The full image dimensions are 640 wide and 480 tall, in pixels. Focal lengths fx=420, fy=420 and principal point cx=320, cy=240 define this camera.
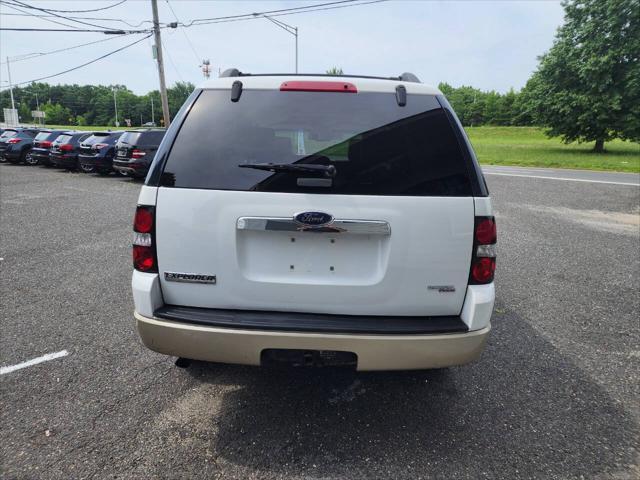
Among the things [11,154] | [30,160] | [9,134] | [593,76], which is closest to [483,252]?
[30,160]

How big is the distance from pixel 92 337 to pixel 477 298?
3153 mm

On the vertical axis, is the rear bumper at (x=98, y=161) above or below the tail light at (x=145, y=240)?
below

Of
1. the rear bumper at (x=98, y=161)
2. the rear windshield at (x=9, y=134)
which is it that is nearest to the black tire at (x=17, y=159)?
the rear windshield at (x=9, y=134)

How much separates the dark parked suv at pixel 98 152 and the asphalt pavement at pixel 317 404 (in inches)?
497

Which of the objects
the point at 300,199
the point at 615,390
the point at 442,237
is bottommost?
the point at 615,390

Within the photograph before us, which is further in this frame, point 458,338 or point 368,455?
point 368,455

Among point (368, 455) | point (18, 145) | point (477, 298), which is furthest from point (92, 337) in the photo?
point (18, 145)

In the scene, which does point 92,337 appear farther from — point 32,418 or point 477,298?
point 477,298

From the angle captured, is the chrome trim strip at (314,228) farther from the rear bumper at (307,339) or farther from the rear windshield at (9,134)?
the rear windshield at (9,134)

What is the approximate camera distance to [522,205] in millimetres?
10711

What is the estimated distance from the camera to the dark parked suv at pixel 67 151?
17.3 meters

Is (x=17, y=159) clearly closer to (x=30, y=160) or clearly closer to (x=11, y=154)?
(x=11, y=154)

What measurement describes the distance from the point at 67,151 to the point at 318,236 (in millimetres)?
18762

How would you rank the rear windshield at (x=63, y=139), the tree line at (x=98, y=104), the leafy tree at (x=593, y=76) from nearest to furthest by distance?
the rear windshield at (x=63, y=139) < the leafy tree at (x=593, y=76) < the tree line at (x=98, y=104)
